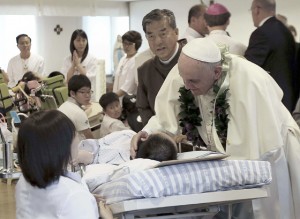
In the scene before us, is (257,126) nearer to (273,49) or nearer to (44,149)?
(44,149)

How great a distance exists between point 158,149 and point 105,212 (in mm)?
503

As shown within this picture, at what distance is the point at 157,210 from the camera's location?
199cm

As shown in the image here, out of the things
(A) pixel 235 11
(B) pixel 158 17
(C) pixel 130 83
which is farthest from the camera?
(A) pixel 235 11

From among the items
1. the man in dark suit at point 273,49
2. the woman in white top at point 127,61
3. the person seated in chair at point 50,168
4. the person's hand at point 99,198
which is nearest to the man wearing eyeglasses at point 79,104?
the woman in white top at point 127,61

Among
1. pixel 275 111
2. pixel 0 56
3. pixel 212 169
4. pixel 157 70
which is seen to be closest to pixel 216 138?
pixel 275 111

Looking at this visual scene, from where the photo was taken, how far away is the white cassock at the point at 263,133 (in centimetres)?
241

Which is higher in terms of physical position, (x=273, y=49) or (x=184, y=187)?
(x=273, y=49)

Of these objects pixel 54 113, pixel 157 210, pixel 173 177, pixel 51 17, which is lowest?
pixel 157 210

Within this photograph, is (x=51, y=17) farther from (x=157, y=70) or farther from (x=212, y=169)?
(x=212, y=169)

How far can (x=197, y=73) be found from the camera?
7.83ft

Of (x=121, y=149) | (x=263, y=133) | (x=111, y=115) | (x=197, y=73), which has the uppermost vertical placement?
(x=197, y=73)

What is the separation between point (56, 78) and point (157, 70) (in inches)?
79.3

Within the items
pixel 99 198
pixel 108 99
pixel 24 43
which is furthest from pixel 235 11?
pixel 99 198

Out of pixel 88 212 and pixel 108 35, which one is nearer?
pixel 88 212
